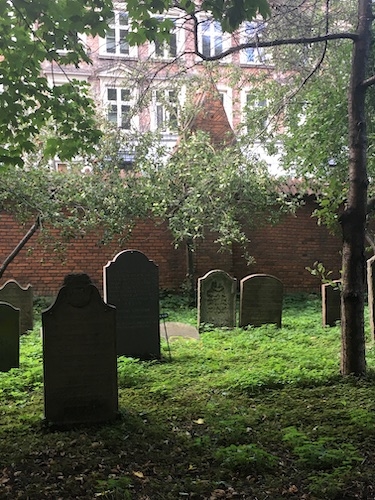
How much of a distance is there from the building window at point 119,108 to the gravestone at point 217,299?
4.41m

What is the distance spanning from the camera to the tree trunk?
5.86 m

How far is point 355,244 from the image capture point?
589cm

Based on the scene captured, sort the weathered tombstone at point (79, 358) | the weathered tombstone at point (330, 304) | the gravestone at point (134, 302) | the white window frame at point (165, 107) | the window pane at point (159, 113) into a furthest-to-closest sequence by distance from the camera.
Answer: the window pane at point (159, 113)
the white window frame at point (165, 107)
the weathered tombstone at point (330, 304)
the gravestone at point (134, 302)
the weathered tombstone at point (79, 358)

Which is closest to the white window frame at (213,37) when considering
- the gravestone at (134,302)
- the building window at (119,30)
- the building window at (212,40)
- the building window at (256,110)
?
the building window at (212,40)

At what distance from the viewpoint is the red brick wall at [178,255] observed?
14.1 metres

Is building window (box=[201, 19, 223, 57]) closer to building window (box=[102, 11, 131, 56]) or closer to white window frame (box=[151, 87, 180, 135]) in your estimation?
white window frame (box=[151, 87, 180, 135])

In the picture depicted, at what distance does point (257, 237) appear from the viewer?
15.9 meters

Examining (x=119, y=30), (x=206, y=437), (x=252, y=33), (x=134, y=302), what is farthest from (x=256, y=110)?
(x=206, y=437)

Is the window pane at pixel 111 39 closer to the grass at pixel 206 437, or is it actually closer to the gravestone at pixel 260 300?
the grass at pixel 206 437

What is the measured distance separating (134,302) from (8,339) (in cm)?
189

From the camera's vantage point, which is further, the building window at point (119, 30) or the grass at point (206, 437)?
the building window at point (119, 30)

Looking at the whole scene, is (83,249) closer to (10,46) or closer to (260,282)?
(260,282)

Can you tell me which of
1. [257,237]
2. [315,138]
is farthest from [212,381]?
[257,237]

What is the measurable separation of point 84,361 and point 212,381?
1.99 metres
